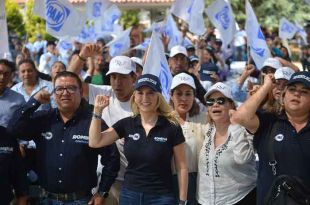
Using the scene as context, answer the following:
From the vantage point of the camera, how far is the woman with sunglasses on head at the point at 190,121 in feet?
16.6

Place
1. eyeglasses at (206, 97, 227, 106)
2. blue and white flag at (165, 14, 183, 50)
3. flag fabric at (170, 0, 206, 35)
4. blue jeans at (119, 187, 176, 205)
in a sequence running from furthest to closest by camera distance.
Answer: blue and white flag at (165, 14, 183, 50) → flag fabric at (170, 0, 206, 35) → eyeglasses at (206, 97, 227, 106) → blue jeans at (119, 187, 176, 205)

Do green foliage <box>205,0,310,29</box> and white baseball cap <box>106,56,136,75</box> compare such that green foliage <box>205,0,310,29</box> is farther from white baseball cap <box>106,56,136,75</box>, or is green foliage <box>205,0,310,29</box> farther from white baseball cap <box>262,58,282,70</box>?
white baseball cap <box>106,56,136,75</box>

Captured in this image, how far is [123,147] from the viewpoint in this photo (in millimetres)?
5004

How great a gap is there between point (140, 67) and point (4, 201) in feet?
9.20

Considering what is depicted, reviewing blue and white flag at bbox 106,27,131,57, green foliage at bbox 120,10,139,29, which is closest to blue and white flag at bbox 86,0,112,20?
blue and white flag at bbox 106,27,131,57

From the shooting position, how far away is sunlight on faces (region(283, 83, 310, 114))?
173 inches

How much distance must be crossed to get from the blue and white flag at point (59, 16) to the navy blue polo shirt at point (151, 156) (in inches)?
130

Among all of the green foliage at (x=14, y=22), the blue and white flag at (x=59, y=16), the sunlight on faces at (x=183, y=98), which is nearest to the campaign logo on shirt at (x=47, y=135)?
the sunlight on faces at (x=183, y=98)

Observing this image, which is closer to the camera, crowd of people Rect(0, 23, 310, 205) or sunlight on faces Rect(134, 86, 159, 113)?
crowd of people Rect(0, 23, 310, 205)

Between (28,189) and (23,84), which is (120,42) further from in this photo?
(28,189)

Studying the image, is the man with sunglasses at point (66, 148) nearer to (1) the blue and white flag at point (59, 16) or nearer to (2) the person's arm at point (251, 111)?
(2) the person's arm at point (251, 111)

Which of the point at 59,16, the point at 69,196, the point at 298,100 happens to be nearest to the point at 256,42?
the point at 59,16

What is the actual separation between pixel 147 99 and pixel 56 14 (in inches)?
130

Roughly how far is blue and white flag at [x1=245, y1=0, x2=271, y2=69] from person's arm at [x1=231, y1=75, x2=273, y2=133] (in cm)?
357
